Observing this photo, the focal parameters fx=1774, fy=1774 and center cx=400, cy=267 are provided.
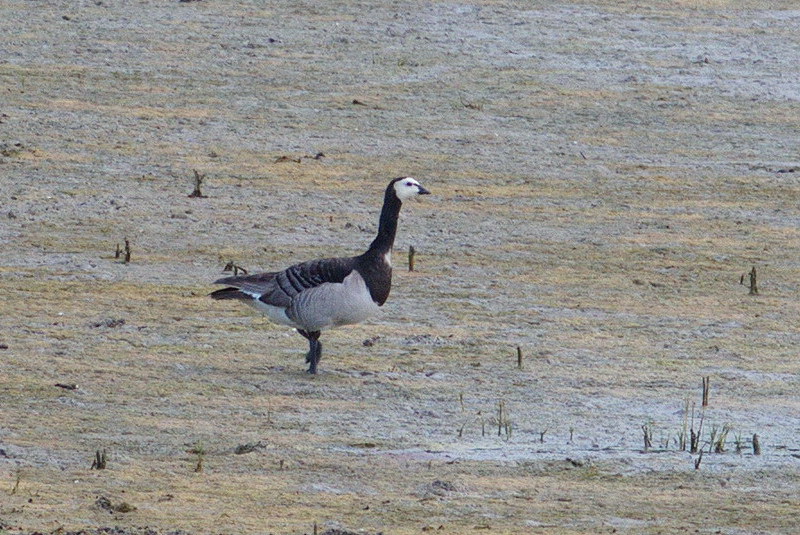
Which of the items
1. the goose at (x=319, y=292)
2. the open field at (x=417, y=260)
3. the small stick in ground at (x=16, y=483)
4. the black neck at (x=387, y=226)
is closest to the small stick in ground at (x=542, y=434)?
the open field at (x=417, y=260)

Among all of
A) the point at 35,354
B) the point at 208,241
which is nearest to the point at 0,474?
the point at 35,354

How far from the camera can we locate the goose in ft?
35.8

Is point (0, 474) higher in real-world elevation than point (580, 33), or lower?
lower

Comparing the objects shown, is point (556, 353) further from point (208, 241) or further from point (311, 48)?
point (311, 48)

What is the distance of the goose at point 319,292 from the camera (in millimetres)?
10906

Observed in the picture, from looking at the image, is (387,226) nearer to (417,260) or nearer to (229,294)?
(229,294)

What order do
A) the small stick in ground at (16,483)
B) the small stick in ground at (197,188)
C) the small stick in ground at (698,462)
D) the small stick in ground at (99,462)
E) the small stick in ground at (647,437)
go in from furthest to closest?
1. the small stick in ground at (197,188)
2. the small stick in ground at (647,437)
3. the small stick in ground at (698,462)
4. the small stick in ground at (99,462)
5. the small stick in ground at (16,483)

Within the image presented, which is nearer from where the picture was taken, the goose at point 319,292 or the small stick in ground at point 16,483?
the small stick in ground at point 16,483

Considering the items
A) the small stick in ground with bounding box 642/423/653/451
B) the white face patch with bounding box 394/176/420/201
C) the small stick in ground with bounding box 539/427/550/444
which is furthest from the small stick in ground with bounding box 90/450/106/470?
the white face patch with bounding box 394/176/420/201

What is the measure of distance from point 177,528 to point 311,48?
1256 cm

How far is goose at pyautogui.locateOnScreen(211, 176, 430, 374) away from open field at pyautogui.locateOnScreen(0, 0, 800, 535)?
0.32 m

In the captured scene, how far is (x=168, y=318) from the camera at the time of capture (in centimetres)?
1215

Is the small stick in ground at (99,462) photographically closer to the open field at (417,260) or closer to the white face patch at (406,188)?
the open field at (417,260)

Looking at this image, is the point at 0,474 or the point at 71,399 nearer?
the point at 0,474
